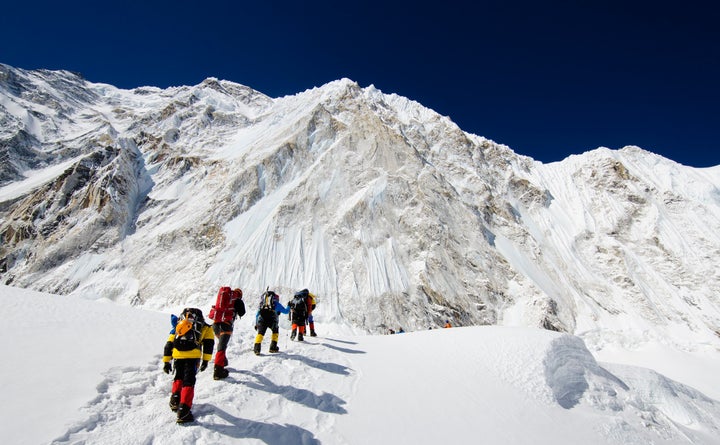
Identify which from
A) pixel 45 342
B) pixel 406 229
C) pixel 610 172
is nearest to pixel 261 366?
pixel 45 342

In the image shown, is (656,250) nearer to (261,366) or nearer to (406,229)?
(406,229)

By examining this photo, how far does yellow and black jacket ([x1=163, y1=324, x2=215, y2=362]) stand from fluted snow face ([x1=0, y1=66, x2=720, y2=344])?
26.7 metres

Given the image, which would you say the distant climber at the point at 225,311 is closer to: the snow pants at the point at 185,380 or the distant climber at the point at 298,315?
the snow pants at the point at 185,380

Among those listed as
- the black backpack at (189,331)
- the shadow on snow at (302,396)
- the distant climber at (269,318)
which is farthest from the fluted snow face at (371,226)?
the black backpack at (189,331)

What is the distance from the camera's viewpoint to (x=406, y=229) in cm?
4138

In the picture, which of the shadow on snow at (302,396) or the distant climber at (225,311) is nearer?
Result: the shadow on snow at (302,396)

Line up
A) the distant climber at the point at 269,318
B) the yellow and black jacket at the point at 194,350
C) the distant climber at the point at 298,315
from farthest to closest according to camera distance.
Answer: the distant climber at the point at 298,315 < the distant climber at the point at 269,318 < the yellow and black jacket at the point at 194,350

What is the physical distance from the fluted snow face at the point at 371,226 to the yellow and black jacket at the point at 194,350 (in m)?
26.7

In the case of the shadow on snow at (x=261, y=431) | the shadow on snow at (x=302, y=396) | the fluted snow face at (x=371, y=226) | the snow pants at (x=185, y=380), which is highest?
the fluted snow face at (x=371, y=226)

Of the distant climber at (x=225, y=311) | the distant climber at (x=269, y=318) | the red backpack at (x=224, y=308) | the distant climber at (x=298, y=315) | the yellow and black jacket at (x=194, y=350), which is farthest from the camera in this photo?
the distant climber at (x=298, y=315)

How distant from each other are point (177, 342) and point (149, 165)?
64216mm

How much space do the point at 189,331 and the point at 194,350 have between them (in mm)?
315

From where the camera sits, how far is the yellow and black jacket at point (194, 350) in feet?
18.7

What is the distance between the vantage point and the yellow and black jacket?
18.7ft
